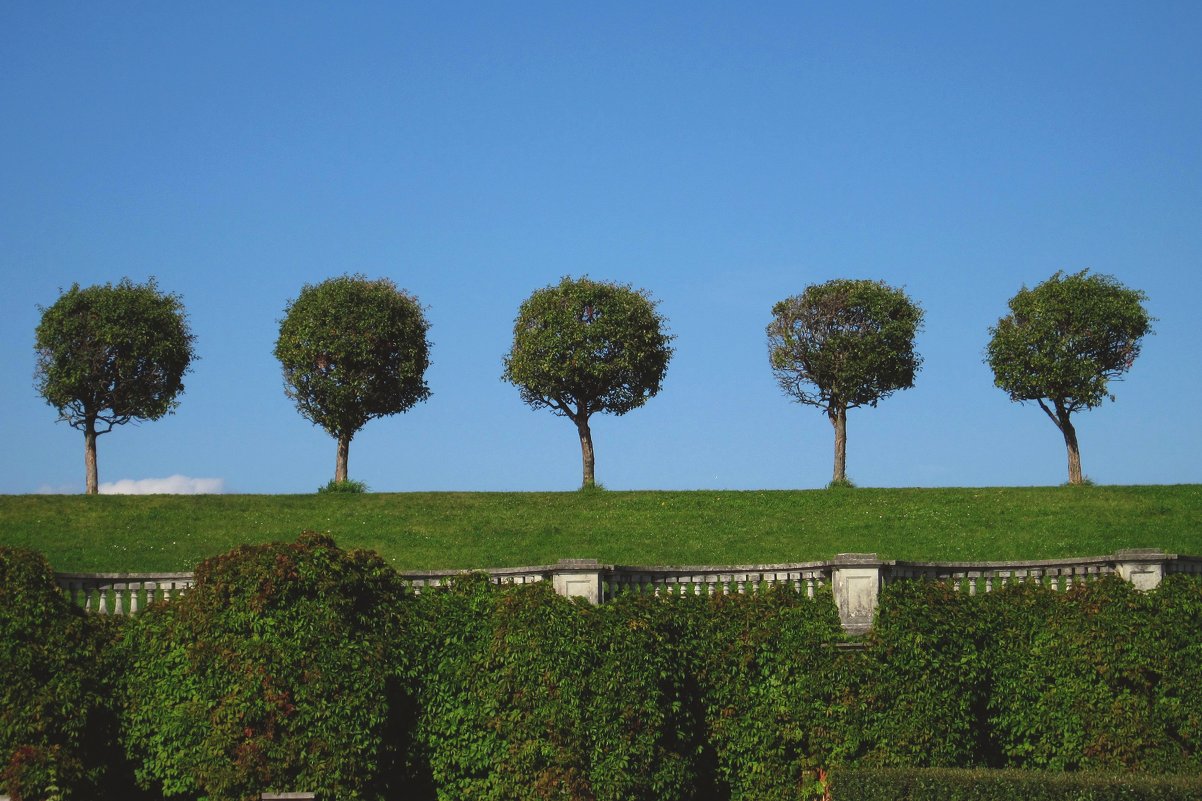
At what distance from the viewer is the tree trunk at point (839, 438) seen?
192 ft

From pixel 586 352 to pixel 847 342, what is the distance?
40.3 ft

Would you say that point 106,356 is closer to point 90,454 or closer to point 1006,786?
point 90,454

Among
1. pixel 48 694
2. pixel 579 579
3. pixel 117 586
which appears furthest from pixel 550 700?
pixel 117 586

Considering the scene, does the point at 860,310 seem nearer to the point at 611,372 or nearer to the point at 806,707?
the point at 611,372

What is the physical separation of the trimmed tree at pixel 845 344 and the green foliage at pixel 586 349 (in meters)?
6.29

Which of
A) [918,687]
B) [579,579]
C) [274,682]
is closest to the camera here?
[274,682]

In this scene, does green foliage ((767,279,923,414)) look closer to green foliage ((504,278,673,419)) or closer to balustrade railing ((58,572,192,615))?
green foliage ((504,278,673,419))

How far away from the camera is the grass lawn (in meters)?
38.2

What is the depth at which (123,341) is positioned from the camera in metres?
57.6

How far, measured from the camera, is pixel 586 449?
58938mm

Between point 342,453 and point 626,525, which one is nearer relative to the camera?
point 626,525

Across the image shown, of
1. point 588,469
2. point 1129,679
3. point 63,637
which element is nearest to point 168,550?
point 63,637

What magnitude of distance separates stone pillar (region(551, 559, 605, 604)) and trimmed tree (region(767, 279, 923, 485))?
1451 inches

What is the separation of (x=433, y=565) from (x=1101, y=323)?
34815 millimetres
